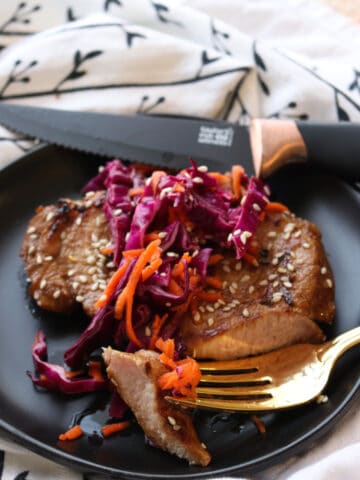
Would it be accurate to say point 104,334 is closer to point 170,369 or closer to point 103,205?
point 170,369

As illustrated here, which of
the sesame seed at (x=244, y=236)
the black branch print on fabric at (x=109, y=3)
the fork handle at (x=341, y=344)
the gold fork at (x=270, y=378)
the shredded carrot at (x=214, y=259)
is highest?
the black branch print on fabric at (x=109, y=3)

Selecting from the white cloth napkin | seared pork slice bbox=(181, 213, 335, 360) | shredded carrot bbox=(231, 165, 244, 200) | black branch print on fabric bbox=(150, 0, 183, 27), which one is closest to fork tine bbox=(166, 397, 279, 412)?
seared pork slice bbox=(181, 213, 335, 360)

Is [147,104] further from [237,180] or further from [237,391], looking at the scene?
[237,391]

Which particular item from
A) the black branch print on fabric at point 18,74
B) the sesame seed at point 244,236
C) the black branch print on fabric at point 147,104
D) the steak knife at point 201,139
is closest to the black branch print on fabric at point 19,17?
the black branch print on fabric at point 18,74

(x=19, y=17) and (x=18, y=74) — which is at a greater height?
(x=19, y=17)

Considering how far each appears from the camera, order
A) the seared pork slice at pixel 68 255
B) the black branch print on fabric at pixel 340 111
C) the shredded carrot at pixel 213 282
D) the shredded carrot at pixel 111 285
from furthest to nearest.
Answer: the black branch print on fabric at pixel 340 111 < the seared pork slice at pixel 68 255 < the shredded carrot at pixel 213 282 < the shredded carrot at pixel 111 285

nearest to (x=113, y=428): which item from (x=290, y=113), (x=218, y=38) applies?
(x=290, y=113)

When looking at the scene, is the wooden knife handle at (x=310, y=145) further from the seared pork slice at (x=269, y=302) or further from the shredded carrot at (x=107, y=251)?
the shredded carrot at (x=107, y=251)
